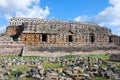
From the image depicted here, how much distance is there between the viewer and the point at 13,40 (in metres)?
44.5

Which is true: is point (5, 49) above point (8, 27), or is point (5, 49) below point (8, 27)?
below

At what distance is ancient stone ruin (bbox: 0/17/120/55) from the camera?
45.1 metres

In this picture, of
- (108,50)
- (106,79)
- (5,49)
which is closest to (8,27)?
(5,49)

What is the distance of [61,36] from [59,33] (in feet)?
2.04

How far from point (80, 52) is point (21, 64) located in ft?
69.6

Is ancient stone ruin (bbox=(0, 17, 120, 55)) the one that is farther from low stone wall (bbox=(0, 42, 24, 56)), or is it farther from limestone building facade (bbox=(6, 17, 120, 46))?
low stone wall (bbox=(0, 42, 24, 56))

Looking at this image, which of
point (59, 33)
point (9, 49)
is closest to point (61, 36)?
point (59, 33)

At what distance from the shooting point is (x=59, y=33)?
46.6 m

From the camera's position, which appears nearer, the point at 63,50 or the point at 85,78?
the point at 85,78

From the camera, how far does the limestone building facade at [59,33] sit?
149 feet

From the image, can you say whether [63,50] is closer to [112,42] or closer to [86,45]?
[86,45]

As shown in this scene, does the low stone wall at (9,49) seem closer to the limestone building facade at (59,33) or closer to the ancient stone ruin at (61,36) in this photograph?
the ancient stone ruin at (61,36)

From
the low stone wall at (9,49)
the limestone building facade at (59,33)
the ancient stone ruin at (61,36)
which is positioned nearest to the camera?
the low stone wall at (9,49)

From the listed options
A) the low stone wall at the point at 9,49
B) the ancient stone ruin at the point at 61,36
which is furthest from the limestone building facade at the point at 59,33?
the low stone wall at the point at 9,49
